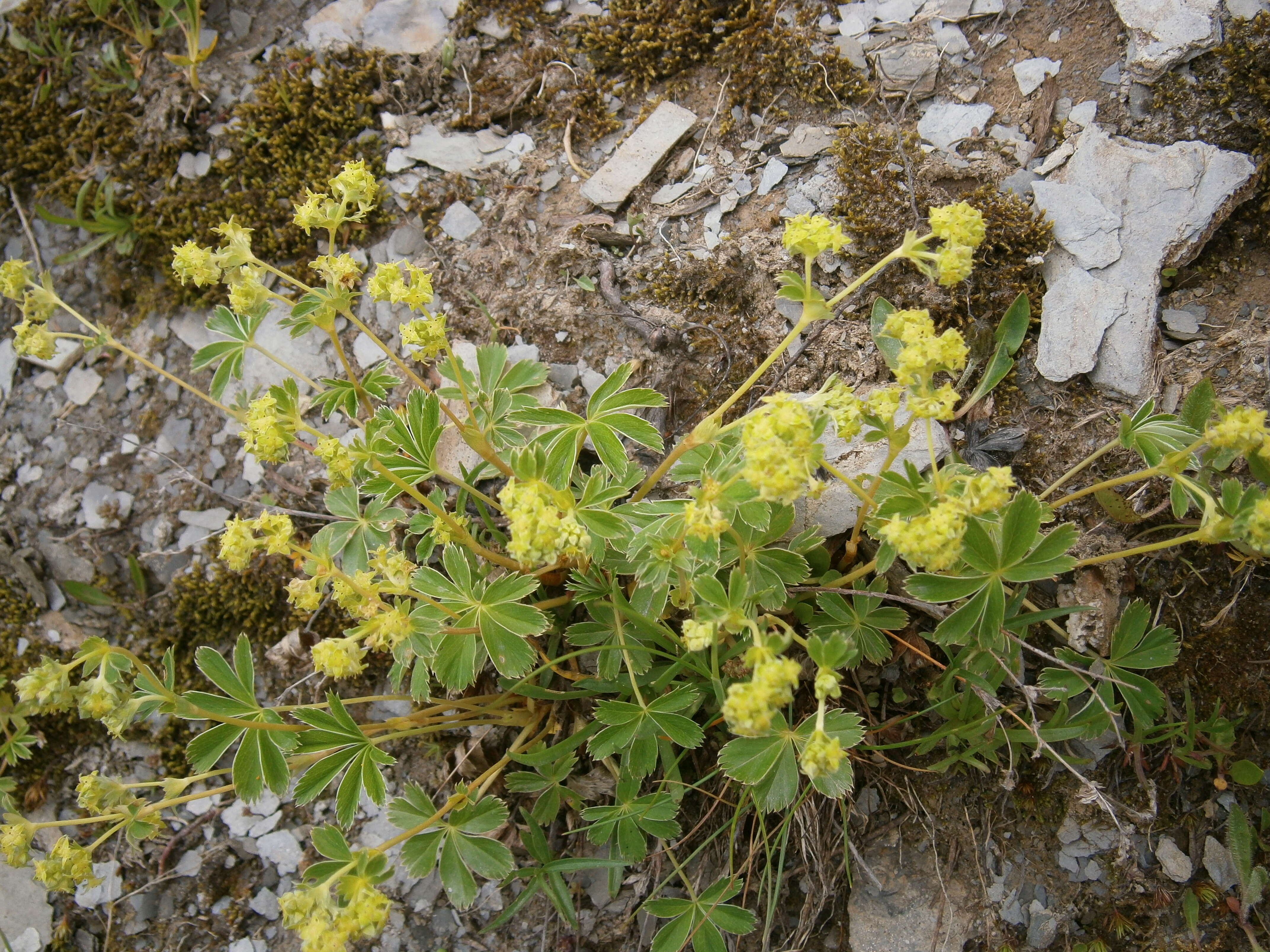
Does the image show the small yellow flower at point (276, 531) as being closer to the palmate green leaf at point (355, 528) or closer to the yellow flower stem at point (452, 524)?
the yellow flower stem at point (452, 524)

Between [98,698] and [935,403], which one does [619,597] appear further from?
[98,698]

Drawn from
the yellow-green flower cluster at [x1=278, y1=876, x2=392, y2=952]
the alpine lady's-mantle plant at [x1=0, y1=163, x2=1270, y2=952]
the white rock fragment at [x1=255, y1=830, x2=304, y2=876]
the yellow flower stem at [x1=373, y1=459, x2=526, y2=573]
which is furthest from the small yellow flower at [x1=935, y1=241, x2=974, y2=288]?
the white rock fragment at [x1=255, y1=830, x2=304, y2=876]

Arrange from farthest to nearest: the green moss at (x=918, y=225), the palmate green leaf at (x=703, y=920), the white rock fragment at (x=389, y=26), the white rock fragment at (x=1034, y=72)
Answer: the white rock fragment at (x=389, y=26)
the white rock fragment at (x=1034, y=72)
the green moss at (x=918, y=225)
the palmate green leaf at (x=703, y=920)

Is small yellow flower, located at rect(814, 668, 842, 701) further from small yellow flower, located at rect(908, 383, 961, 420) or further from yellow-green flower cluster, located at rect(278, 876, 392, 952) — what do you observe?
yellow-green flower cluster, located at rect(278, 876, 392, 952)

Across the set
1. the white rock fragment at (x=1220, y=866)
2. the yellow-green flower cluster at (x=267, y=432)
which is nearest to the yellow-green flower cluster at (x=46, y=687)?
the yellow-green flower cluster at (x=267, y=432)

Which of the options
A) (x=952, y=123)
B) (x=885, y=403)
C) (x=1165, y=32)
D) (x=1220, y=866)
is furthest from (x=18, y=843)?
(x=1165, y=32)

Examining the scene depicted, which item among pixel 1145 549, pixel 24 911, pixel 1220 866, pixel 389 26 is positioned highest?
pixel 389 26

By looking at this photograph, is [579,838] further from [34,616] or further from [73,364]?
[73,364]
